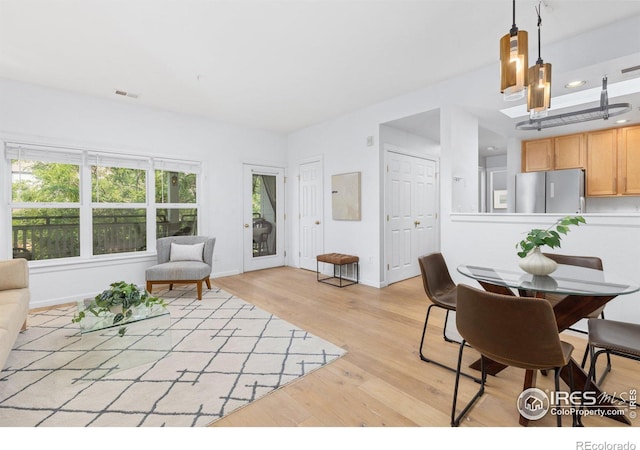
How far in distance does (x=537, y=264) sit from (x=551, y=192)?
12.2 feet

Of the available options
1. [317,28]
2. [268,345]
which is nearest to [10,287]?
[268,345]

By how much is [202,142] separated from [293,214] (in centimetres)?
211

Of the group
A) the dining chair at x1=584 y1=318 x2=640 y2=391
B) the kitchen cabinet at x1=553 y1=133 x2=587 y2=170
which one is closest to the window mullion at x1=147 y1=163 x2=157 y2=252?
the dining chair at x1=584 y1=318 x2=640 y2=391

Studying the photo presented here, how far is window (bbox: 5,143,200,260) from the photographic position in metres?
3.67

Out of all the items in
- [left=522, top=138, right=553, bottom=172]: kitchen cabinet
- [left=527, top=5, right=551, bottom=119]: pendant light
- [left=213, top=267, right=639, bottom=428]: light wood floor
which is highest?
[left=522, top=138, right=553, bottom=172]: kitchen cabinet

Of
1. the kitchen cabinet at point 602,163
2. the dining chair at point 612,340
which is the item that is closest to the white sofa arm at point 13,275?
the dining chair at point 612,340

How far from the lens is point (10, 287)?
8.83 feet

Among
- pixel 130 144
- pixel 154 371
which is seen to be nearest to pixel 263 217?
pixel 130 144

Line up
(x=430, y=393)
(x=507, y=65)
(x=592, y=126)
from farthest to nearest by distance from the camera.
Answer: (x=592, y=126) → (x=430, y=393) → (x=507, y=65)

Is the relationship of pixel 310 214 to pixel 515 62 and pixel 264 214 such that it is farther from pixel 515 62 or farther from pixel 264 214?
pixel 515 62

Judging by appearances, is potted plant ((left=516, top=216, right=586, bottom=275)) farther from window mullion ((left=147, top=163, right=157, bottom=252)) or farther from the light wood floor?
window mullion ((left=147, top=163, right=157, bottom=252))

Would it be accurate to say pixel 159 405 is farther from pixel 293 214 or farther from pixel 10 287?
pixel 293 214

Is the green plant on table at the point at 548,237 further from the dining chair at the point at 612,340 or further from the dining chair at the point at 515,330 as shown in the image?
the dining chair at the point at 515,330

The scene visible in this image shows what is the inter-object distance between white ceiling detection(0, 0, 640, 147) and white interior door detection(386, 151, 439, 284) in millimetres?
1267
